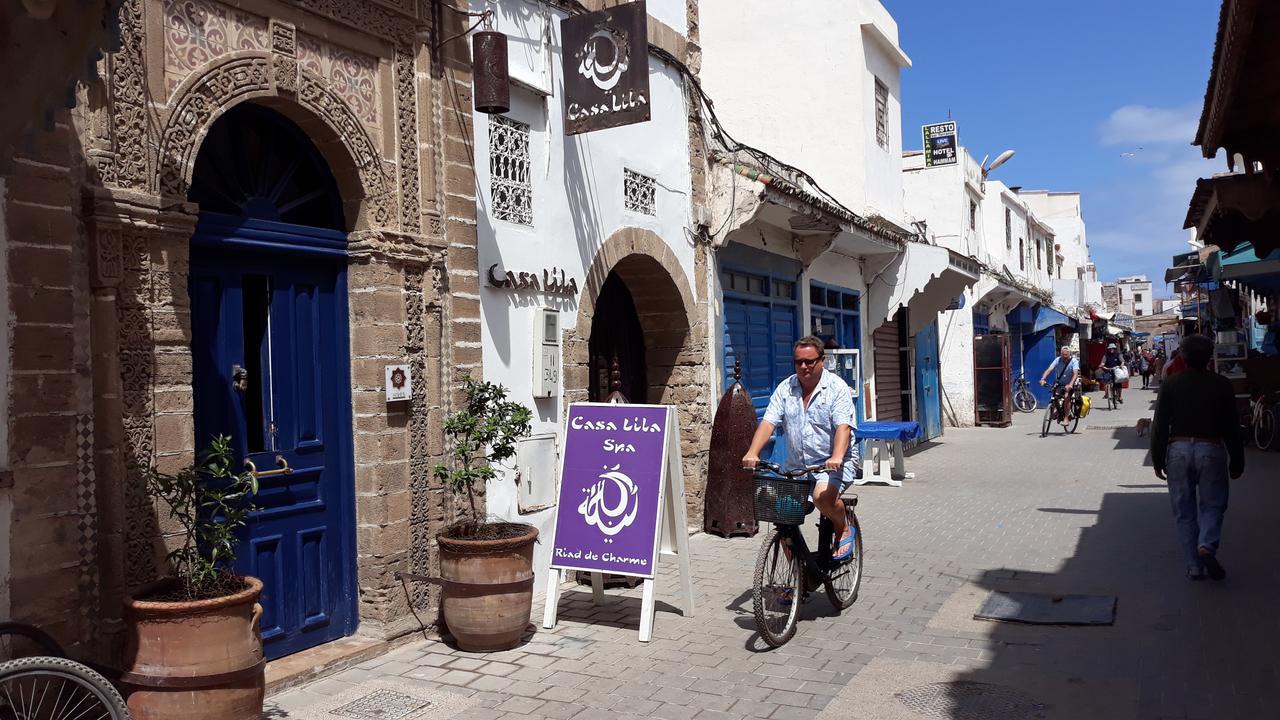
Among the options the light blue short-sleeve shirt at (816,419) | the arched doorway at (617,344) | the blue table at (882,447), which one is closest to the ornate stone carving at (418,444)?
the light blue short-sleeve shirt at (816,419)

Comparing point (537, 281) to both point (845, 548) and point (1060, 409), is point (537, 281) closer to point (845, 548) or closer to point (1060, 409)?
point (845, 548)

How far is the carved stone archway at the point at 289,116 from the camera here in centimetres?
464

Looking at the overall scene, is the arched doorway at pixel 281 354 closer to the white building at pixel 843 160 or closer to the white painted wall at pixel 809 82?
the white building at pixel 843 160

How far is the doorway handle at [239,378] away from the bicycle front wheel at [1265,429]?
1445 cm

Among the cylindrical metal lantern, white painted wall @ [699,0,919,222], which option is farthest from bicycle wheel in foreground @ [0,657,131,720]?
white painted wall @ [699,0,919,222]

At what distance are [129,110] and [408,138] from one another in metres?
1.85

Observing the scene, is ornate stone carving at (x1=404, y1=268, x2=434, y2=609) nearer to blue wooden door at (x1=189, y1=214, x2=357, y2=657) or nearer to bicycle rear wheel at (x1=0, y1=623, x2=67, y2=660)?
blue wooden door at (x1=189, y1=214, x2=357, y2=657)

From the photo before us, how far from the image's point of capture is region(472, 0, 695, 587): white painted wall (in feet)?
22.0

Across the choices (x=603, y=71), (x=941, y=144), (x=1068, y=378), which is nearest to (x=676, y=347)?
(x=603, y=71)

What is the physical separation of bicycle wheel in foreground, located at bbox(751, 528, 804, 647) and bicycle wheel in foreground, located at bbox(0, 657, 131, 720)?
319 cm

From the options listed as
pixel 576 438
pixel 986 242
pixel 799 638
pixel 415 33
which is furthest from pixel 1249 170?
pixel 986 242

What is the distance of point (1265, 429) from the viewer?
48.5ft

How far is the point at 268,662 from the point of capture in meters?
5.33

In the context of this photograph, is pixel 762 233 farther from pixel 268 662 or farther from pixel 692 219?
pixel 268 662
